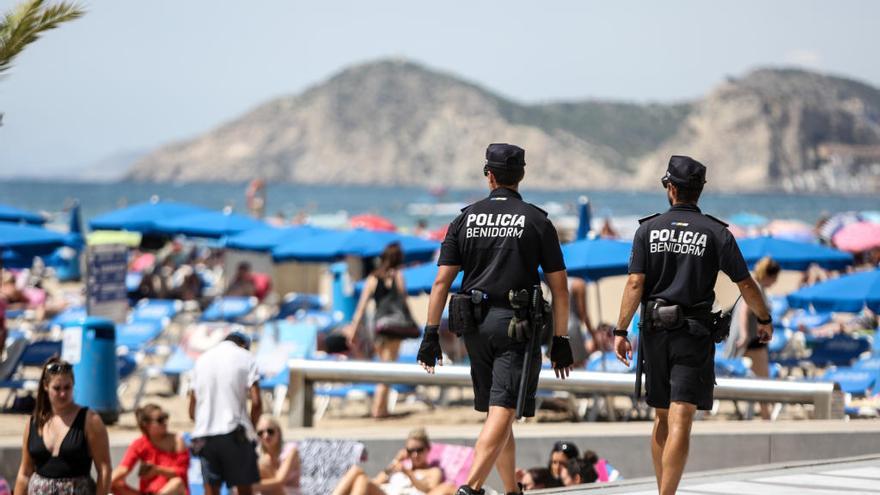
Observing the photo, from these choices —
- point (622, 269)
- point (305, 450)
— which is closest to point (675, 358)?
point (305, 450)

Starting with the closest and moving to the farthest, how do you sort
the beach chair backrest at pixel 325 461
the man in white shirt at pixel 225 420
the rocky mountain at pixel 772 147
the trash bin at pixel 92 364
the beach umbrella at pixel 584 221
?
the man in white shirt at pixel 225 420
the beach chair backrest at pixel 325 461
the trash bin at pixel 92 364
the beach umbrella at pixel 584 221
the rocky mountain at pixel 772 147

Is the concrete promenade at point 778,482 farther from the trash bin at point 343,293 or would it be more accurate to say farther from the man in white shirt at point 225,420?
the trash bin at point 343,293

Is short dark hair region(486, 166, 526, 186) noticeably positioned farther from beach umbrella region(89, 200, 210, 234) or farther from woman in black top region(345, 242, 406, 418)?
beach umbrella region(89, 200, 210, 234)

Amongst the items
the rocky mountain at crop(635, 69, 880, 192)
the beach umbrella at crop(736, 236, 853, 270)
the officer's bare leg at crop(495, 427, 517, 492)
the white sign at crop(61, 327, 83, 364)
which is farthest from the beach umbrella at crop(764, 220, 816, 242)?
the rocky mountain at crop(635, 69, 880, 192)

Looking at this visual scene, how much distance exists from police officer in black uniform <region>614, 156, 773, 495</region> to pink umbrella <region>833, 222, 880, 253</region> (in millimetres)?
14324

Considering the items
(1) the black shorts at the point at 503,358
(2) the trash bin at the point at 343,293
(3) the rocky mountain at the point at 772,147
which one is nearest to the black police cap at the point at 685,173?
(1) the black shorts at the point at 503,358

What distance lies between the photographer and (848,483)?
23.5ft

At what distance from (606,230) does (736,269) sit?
16.6 m

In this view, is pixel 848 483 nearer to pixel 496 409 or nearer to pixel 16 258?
pixel 496 409

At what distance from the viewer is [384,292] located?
485 inches

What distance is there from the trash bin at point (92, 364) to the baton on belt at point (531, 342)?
6.26m

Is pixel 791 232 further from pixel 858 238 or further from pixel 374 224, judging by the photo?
pixel 374 224

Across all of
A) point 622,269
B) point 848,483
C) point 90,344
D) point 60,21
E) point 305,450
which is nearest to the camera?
point 848,483

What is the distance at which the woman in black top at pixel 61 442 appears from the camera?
726 centimetres
